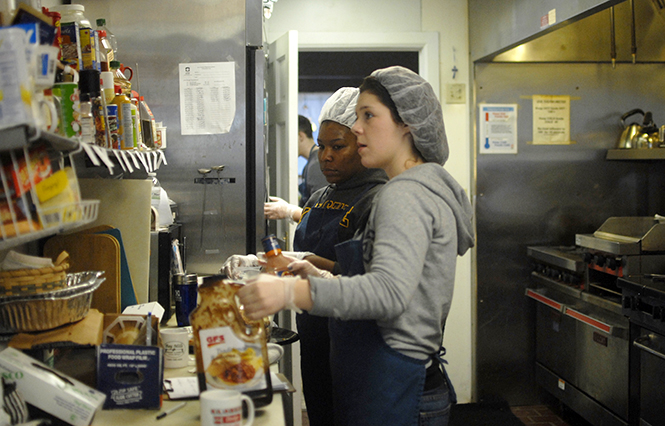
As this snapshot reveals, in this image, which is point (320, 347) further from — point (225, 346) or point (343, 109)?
point (225, 346)

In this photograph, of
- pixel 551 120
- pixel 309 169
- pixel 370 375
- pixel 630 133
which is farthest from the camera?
pixel 309 169

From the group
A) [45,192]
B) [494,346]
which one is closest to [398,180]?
[45,192]

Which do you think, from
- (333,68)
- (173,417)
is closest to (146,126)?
(173,417)

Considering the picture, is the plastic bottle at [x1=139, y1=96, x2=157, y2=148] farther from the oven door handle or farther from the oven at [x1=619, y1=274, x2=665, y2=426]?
the oven door handle

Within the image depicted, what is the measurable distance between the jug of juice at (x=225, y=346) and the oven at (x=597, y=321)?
2.04 m

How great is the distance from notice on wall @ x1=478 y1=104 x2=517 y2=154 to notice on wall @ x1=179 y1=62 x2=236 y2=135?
6.17 feet

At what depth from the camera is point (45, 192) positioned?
1.00 metres

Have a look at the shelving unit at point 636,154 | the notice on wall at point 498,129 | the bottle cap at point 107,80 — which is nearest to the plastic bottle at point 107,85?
the bottle cap at point 107,80

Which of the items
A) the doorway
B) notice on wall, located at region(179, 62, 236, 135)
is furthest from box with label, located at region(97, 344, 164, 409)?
the doorway

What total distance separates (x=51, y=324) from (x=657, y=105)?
3.90 meters

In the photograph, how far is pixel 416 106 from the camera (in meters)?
1.46

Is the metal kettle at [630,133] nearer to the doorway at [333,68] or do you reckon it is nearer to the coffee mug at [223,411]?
the doorway at [333,68]

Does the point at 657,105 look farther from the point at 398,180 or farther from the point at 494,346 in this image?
the point at 398,180

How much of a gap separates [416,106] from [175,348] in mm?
924
